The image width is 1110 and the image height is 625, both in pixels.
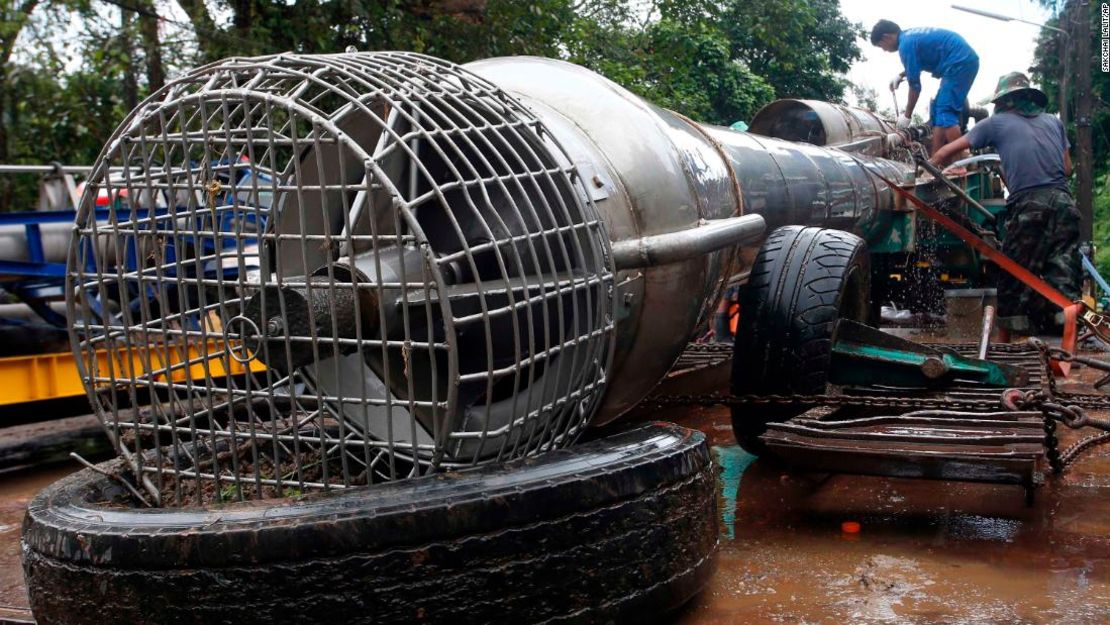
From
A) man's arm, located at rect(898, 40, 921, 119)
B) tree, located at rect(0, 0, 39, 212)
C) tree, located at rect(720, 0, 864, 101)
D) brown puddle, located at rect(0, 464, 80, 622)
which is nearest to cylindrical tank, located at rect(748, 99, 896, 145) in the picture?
man's arm, located at rect(898, 40, 921, 119)

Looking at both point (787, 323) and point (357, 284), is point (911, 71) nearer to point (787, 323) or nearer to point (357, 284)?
point (787, 323)

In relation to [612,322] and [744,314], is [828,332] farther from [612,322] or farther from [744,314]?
[612,322]

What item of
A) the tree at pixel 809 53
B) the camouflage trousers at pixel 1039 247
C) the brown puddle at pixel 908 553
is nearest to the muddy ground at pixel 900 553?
the brown puddle at pixel 908 553

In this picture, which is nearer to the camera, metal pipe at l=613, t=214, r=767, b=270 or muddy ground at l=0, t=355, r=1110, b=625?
muddy ground at l=0, t=355, r=1110, b=625

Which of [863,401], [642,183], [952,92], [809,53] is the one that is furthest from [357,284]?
[809,53]

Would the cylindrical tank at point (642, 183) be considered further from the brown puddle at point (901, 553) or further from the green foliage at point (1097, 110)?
the green foliage at point (1097, 110)

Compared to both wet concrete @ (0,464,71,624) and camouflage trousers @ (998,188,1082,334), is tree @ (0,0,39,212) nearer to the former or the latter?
wet concrete @ (0,464,71,624)

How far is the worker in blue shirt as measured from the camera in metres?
7.96

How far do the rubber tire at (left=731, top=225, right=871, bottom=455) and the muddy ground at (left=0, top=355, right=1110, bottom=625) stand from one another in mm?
393

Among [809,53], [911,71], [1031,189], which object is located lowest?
[1031,189]

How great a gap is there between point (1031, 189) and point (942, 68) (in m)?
1.52

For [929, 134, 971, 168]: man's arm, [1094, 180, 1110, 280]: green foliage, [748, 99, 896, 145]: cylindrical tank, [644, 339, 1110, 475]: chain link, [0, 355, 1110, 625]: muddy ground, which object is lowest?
[1094, 180, 1110, 280]: green foliage

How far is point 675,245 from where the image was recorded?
3.08 meters

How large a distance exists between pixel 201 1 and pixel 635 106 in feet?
21.4
